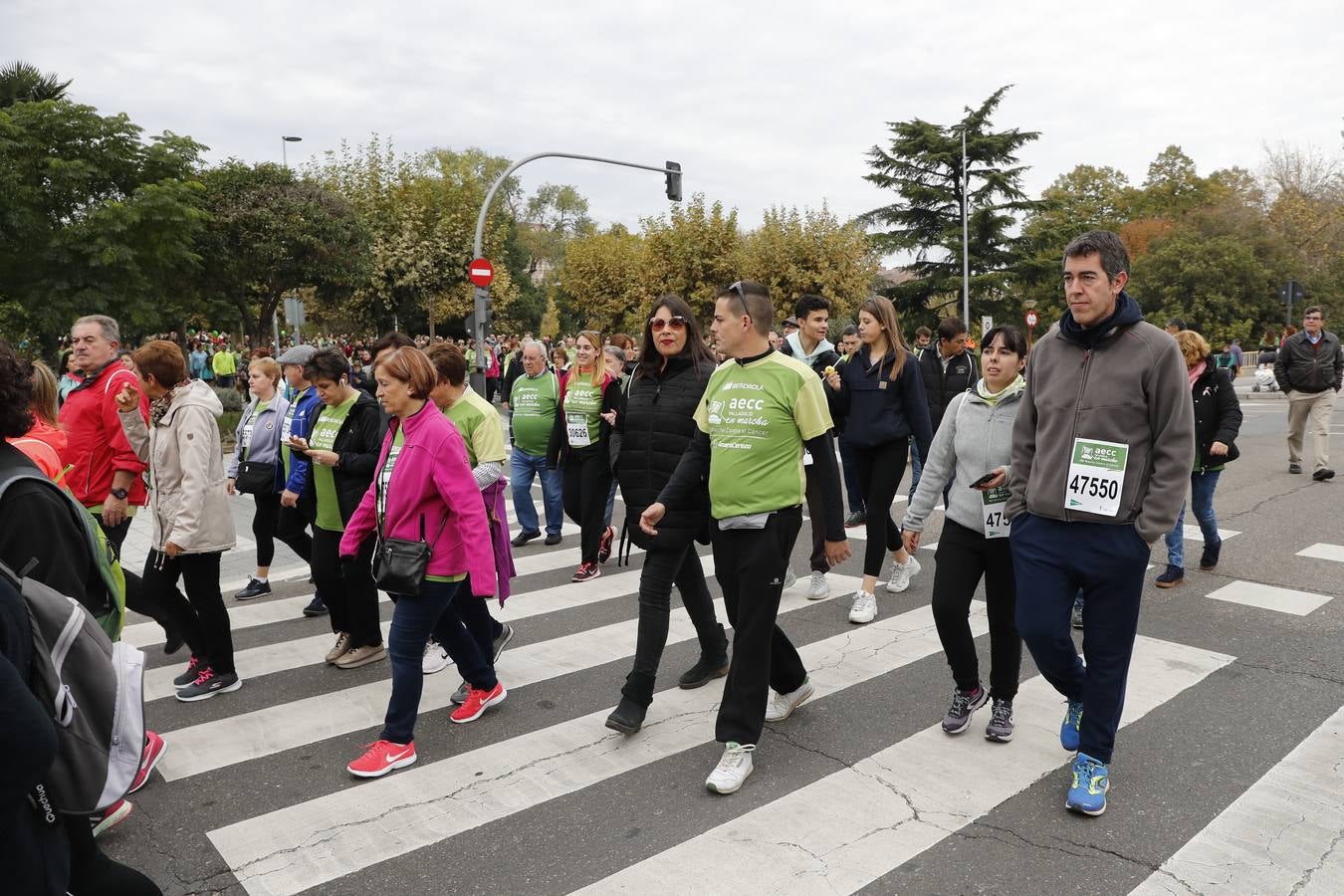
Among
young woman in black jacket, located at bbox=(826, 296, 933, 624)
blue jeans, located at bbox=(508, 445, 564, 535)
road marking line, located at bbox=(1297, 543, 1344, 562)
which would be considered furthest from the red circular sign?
road marking line, located at bbox=(1297, 543, 1344, 562)

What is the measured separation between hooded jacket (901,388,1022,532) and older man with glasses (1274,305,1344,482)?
29.6 ft

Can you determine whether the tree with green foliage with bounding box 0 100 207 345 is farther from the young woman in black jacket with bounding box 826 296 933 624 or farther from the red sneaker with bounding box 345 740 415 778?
the red sneaker with bounding box 345 740 415 778

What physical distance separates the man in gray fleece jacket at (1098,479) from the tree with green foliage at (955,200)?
42.1 metres

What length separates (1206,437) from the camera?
703cm

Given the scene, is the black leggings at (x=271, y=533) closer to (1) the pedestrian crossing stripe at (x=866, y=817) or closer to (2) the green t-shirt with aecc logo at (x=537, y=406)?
(2) the green t-shirt with aecc logo at (x=537, y=406)

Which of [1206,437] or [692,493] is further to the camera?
[1206,437]

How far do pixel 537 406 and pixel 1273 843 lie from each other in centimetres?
640

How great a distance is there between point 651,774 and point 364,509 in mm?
1774

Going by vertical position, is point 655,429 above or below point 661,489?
above

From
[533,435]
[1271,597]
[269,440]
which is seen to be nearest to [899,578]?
[1271,597]

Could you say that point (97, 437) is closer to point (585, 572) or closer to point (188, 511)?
point (188, 511)

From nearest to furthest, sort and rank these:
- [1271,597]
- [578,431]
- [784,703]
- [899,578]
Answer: [784,703], [1271,597], [899,578], [578,431]

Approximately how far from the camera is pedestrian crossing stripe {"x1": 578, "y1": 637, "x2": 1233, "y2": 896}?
3.17 m

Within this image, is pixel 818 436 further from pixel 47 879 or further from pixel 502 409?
pixel 502 409
